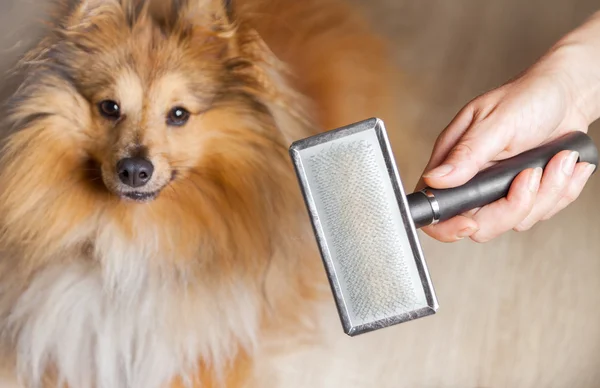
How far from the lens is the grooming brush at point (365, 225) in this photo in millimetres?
583

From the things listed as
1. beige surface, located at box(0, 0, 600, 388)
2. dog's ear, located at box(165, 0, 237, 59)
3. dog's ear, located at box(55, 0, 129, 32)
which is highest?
dog's ear, located at box(55, 0, 129, 32)

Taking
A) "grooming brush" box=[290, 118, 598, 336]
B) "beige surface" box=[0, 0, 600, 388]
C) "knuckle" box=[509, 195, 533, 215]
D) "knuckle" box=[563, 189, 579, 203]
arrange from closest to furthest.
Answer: "grooming brush" box=[290, 118, 598, 336] → "knuckle" box=[509, 195, 533, 215] → "knuckle" box=[563, 189, 579, 203] → "beige surface" box=[0, 0, 600, 388]

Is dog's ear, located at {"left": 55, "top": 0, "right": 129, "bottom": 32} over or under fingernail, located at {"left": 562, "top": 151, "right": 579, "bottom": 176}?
over

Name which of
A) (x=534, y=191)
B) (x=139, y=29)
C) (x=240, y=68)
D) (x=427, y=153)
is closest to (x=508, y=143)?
(x=534, y=191)

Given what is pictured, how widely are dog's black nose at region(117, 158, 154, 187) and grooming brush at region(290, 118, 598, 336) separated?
215 millimetres

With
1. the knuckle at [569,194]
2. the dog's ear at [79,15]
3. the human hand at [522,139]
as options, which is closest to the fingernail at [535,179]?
the human hand at [522,139]

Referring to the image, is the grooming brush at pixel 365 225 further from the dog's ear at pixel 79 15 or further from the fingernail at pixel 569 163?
the dog's ear at pixel 79 15

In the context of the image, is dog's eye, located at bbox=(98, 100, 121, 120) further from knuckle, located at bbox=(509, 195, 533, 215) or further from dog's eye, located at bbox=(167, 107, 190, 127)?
knuckle, located at bbox=(509, 195, 533, 215)

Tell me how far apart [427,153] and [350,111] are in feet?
0.50

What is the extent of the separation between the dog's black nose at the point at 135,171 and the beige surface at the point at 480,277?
1.04 ft

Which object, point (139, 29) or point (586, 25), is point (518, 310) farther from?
point (139, 29)

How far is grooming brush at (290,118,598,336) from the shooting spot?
583 mm

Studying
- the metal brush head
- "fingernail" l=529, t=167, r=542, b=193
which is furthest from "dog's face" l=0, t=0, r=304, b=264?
"fingernail" l=529, t=167, r=542, b=193

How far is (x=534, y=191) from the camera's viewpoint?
0.69 m
